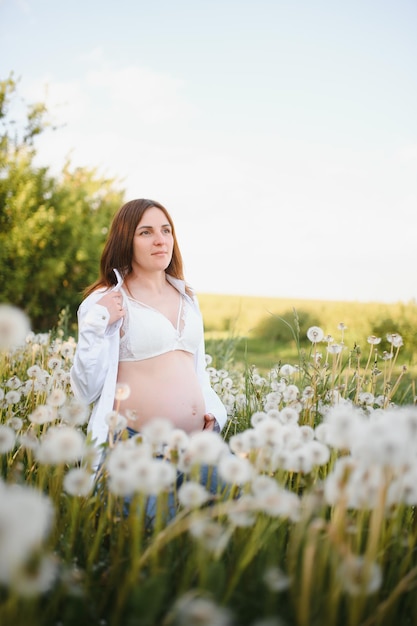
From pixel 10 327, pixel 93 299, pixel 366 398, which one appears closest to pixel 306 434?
pixel 10 327

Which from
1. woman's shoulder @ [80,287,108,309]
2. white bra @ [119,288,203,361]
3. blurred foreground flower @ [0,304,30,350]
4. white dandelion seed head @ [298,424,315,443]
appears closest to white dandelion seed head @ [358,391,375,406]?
white bra @ [119,288,203,361]

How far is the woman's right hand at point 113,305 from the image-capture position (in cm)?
325

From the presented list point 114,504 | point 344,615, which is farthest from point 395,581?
point 114,504

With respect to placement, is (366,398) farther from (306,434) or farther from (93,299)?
(93,299)

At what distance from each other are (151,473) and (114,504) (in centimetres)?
74

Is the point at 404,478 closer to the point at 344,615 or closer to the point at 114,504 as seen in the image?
the point at 344,615

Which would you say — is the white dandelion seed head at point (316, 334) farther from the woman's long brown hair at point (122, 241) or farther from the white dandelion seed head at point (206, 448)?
the white dandelion seed head at point (206, 448)

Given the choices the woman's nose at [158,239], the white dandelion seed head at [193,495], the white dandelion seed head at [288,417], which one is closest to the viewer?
the white dandelion seed head at [193,495]

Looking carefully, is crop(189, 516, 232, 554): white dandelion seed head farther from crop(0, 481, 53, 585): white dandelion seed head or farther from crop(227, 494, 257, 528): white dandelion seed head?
crop(0, 481, 53, 585): white dandelion seed head

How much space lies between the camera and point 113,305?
3.29 metres

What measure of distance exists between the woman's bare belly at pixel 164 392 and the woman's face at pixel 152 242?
Answer: 65 cm

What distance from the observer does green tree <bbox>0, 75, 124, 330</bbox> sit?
34.9ft

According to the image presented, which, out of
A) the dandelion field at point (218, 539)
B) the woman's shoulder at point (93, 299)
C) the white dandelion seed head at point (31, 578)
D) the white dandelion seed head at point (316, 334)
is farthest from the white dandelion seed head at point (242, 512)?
the woman's shoulder at point (93, 299)

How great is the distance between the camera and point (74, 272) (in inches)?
464
